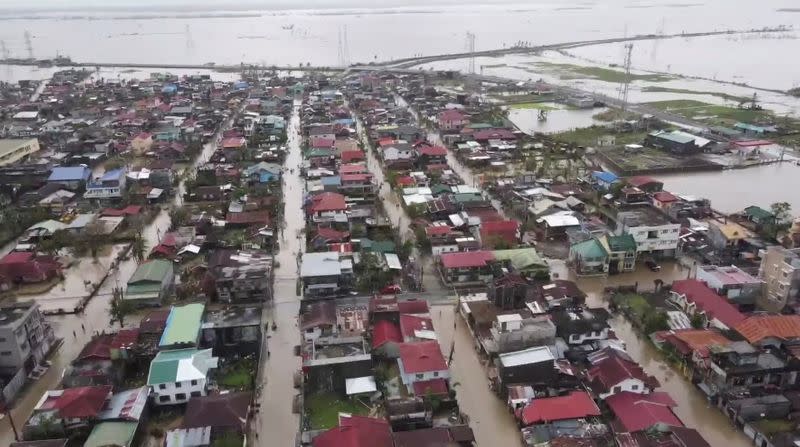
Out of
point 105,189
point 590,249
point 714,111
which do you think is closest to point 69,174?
point 105,189

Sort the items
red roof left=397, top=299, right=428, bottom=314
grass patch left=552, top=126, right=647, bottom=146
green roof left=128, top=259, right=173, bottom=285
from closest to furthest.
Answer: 1. red roof left=397, top=299, right=428, bottom=314
2. green roof left=128, top=259, right=173, bottom=285
3. grass patch left=552, top=126, right=647, bottom=146

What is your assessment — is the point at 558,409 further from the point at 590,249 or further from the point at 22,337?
the point at 22,337

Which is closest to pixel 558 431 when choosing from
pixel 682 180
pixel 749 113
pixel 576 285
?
pixel 576 285

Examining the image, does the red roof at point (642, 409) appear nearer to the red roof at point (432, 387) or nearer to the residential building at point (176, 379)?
the red roof at point (432, 387)

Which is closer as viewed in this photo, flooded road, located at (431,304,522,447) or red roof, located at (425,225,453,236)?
flooded road, located at (431,304,522,447)

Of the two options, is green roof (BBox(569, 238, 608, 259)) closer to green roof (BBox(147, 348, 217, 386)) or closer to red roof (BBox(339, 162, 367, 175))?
red roof (BBox(339, 162, 367, 175))

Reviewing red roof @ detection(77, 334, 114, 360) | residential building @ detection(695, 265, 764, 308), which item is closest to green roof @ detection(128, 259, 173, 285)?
red roof @ detection(77, 334, 114, 360)
